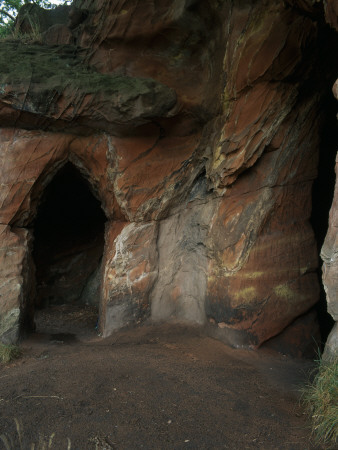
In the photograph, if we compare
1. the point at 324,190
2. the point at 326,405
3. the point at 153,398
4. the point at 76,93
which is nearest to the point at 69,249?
the point at 76,93

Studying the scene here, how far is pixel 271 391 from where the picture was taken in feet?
11.4

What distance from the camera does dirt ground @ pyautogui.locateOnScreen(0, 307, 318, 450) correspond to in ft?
8.47

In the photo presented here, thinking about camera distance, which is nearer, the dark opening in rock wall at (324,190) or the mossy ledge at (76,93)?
the mossy ledge at (76,93)

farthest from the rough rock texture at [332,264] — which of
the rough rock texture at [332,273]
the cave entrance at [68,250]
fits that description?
the cave entrance at [68,250]

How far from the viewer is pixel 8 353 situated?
440 cm

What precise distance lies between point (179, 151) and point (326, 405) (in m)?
4.00

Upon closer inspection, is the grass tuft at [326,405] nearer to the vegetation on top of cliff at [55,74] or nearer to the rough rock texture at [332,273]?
the rough rock texture at [332,273]

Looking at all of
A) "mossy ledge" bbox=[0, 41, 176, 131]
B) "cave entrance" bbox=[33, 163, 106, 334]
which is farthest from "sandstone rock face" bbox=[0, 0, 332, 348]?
"cave entrance" bbox=[33, 163, 106, 334]

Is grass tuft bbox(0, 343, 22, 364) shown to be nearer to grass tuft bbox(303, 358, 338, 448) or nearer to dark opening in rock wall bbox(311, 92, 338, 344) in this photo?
grass tuft bbox(303, 358, 338, 448)

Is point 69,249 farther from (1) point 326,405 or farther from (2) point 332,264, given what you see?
(1) point 326,405

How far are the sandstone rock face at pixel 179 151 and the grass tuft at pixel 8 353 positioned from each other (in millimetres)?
550

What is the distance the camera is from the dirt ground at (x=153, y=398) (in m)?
2.58

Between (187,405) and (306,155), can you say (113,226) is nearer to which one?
(306,155)

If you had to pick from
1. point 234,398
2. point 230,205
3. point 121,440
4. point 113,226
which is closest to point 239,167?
point 230,205
